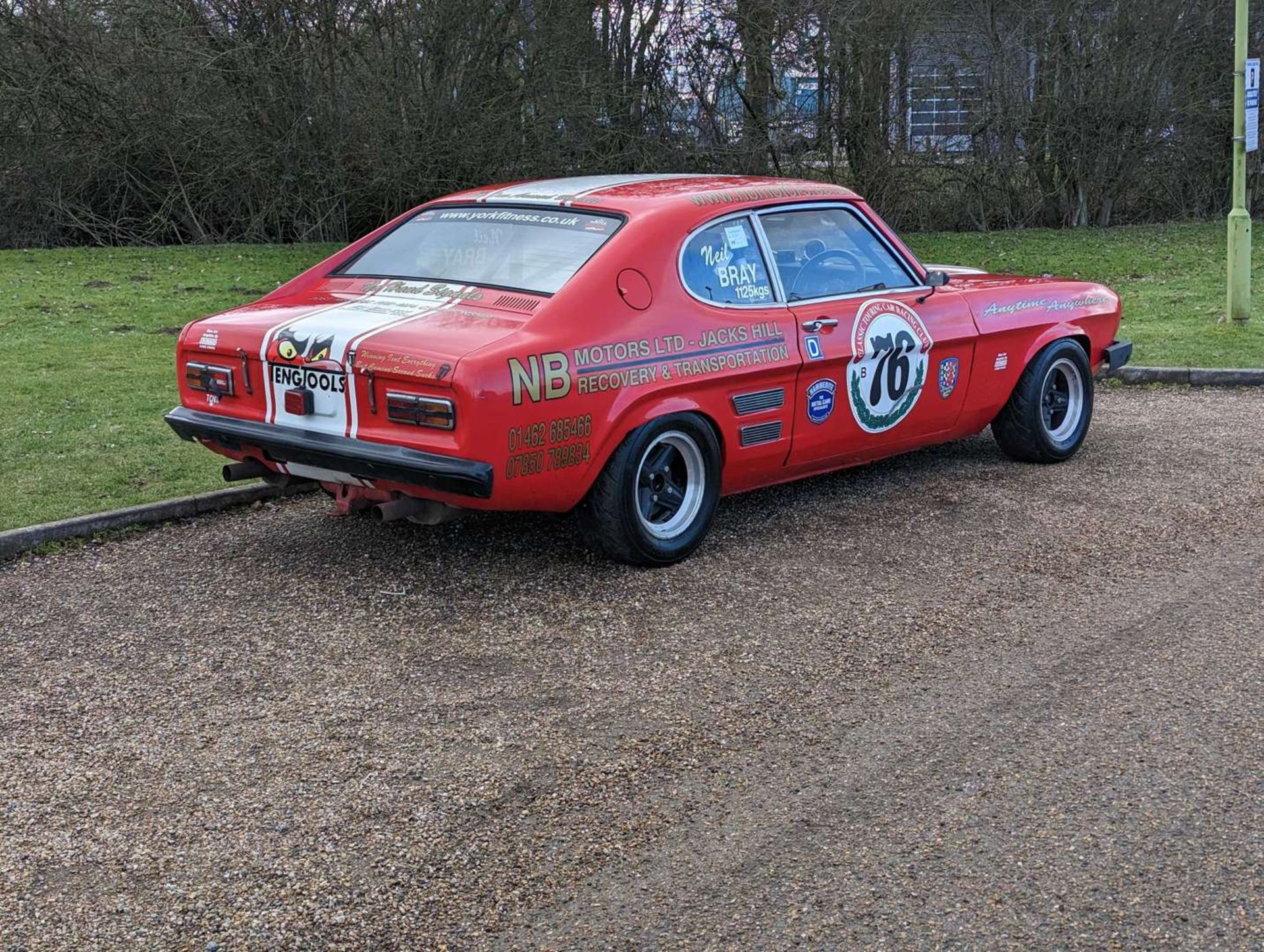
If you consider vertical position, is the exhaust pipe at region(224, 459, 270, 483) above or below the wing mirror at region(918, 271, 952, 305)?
below

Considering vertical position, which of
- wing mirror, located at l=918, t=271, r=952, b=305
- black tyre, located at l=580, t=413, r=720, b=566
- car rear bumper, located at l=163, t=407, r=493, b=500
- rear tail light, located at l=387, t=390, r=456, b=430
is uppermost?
wing mirror, located at l=918, t=271, r=952, b=305

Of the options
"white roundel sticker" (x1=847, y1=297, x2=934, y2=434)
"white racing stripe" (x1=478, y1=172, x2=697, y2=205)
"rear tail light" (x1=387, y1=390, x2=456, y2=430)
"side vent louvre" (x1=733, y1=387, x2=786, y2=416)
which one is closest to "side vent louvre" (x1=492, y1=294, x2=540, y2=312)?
"rear tail light" (x1=387, y1=390, x2=456, y2=430)

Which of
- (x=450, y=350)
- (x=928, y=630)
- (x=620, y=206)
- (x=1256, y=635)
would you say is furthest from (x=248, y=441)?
(x=1256, y=635)

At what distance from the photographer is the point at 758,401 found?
5879 millimetres

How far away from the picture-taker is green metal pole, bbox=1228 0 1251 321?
10.7m

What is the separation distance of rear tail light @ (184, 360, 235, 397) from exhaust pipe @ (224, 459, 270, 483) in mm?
312

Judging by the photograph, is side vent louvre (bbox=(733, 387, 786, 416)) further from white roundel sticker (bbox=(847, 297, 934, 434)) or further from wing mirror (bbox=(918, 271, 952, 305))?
wing mirror (bbox=(918, 271, 952, 305))

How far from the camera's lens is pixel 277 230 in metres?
18.3

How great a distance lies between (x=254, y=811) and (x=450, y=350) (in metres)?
1.86

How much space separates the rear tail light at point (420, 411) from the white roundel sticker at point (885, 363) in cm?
206

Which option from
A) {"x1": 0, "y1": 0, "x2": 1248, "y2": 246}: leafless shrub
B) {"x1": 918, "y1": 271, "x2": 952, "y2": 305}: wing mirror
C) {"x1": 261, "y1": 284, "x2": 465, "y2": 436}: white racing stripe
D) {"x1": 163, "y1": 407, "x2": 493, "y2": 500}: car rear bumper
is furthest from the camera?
{"x1": 0, "y1": 0, "x2": 1248, "y2": 246}: leafless shrub

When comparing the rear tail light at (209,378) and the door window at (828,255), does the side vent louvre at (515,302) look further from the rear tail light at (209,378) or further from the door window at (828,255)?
the door window at (828,255)

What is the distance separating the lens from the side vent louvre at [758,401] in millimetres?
5816

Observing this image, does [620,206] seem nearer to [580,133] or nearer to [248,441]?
[248,441]
